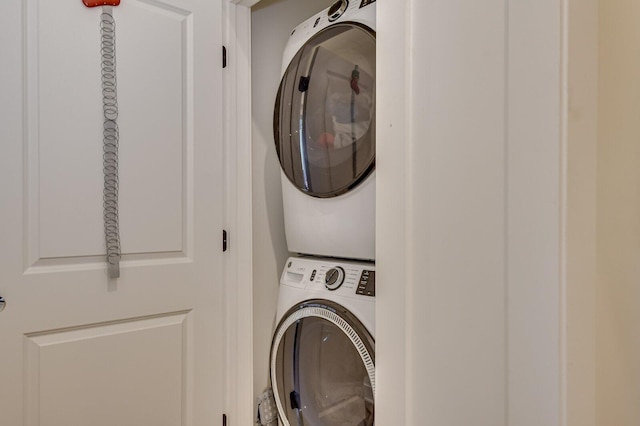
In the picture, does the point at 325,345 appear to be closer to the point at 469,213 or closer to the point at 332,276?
the point at 332,276

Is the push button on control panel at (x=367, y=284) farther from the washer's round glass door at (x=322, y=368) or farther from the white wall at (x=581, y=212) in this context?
the white wall at (x=581, y=212)

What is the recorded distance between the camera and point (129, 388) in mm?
1422

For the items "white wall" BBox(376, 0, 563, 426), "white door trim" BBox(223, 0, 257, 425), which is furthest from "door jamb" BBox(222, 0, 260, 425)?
"white wall" BBox(376, 0, 563, 426)

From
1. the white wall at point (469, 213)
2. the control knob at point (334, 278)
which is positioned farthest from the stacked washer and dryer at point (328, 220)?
the white wall at point (469, 213)

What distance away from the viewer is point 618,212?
705 mm

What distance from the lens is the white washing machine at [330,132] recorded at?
126 cm

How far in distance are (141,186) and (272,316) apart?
83 cm

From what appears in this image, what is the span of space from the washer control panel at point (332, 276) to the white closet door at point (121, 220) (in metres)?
0.33

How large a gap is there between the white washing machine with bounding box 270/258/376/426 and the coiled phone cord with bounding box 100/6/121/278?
2.06 ft

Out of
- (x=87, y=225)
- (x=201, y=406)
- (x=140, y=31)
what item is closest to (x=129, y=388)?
(x=201, y=406)

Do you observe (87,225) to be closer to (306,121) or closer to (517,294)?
(306,121)

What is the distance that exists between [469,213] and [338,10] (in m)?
0.97

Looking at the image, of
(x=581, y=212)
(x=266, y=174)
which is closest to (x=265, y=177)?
(x=266, y=174)

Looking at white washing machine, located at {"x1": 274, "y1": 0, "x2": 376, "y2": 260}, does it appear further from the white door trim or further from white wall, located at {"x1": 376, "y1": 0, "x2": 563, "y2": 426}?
white wall, located at {"x1": 376, "y1": 0, "x2": 563, "y2": 426}
